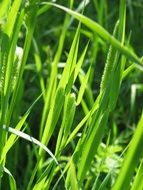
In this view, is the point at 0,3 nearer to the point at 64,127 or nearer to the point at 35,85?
the point at 64,127

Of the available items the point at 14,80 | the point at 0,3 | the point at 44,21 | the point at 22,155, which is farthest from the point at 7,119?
the point at 44,21

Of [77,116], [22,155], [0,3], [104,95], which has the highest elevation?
[0,3]

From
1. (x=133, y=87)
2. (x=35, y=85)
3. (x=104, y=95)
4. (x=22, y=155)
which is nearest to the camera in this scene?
(x=104, y=95)

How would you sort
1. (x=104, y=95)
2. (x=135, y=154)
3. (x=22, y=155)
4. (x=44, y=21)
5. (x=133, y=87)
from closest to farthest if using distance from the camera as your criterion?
(x=135, y=154), (x=104, y=95), (x=22, y=155), (x=133, y=87), (x=44, y=21)

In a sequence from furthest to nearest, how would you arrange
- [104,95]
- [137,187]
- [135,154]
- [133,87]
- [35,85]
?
[35,85] < [133,87] < [104,95] < [137,187] < [135,154]

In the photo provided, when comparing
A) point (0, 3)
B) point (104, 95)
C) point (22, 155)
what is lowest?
point (22, 155)

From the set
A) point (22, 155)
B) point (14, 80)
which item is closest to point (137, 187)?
point (14, 80)

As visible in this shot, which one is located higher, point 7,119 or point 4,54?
point 4,54

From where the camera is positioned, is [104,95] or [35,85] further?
[35,85]

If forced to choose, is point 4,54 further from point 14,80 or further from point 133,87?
point 133,87
